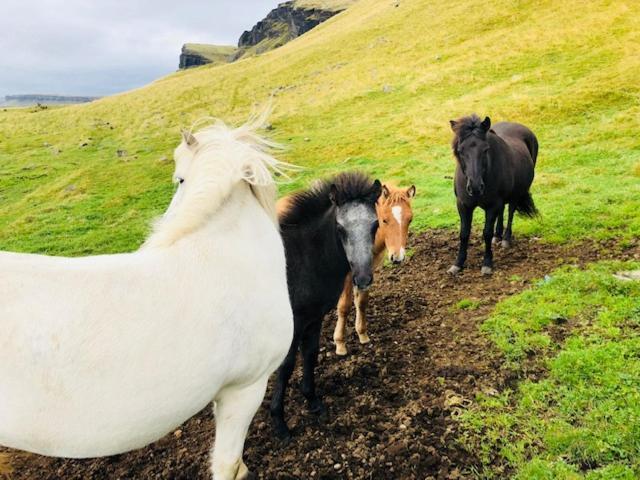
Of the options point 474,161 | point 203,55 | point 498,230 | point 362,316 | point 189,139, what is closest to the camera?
point 189,139

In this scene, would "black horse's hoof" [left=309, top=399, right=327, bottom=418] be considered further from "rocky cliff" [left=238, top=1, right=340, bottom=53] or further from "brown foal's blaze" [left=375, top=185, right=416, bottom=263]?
"rocky cliff" [left=238, top=1, right=340, bottom=53]

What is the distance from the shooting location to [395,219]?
5289 millimetres

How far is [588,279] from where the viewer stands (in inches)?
233

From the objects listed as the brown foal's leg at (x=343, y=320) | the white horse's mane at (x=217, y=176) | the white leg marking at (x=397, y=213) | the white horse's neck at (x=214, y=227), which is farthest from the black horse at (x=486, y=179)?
the white horse's neck at (x=214, y=227)

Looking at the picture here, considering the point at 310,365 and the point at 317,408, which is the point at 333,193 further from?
the point at 317,408

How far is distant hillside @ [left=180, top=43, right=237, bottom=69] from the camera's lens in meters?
155

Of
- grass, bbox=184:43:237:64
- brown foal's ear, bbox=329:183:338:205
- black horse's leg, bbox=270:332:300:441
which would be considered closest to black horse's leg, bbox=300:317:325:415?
black horse's leg, bbox=270:332:300:441

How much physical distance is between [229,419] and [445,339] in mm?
3389

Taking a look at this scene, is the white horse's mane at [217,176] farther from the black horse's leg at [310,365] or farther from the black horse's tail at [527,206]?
the black horse's tail at [527,206]

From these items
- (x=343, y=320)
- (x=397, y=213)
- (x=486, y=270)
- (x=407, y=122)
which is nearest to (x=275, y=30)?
(x=407, y=122)

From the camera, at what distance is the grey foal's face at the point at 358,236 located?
13.0 feet

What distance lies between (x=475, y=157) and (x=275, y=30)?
478 ft

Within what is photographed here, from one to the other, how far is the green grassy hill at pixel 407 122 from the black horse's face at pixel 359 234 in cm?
95

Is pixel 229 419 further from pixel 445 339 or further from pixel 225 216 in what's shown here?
pixel 445 339
